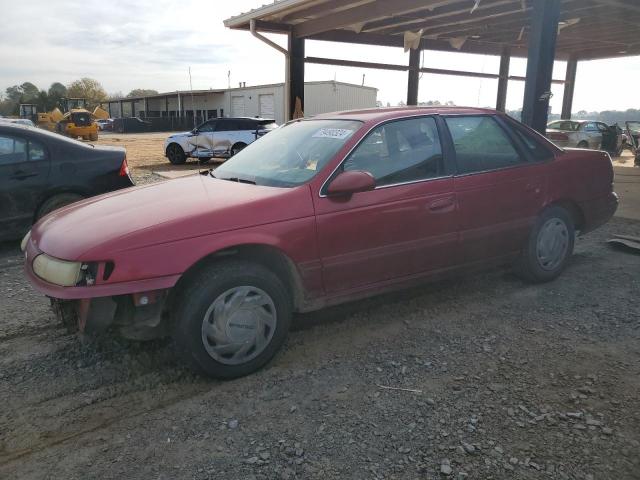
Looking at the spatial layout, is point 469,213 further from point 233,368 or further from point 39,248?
point 39,248

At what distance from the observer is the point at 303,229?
10.5 feet

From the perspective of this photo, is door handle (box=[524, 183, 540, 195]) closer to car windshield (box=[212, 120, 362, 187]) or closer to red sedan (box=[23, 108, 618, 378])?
red sedan (box=[23, 108, 618, 378])

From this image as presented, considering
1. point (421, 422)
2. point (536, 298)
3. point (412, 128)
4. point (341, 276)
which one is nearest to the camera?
point (421, 422)

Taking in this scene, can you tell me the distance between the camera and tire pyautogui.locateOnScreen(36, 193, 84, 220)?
5844 millimetres

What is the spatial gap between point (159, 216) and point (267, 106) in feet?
126

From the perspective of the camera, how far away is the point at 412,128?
3871 mm

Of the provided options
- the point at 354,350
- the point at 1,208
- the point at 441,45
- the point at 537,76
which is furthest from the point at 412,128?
the point at 441,45

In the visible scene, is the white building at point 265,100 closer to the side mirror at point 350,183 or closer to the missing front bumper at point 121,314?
the side mirror at point 350,183

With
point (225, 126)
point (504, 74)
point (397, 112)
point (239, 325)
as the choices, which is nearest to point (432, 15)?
point (504, 74)

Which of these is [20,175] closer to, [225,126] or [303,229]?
[303,229]

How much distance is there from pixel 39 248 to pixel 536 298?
381 centimetres

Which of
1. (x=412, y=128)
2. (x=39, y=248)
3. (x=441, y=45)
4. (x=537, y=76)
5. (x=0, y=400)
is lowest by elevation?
(x=0, y=400)

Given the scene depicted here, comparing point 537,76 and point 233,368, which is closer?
point 233,368

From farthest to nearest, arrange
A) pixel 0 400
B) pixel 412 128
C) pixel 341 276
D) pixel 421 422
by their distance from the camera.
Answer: pixel 412 128 < pixel 341 276 < pixel 0 400 < pixel 421 422
